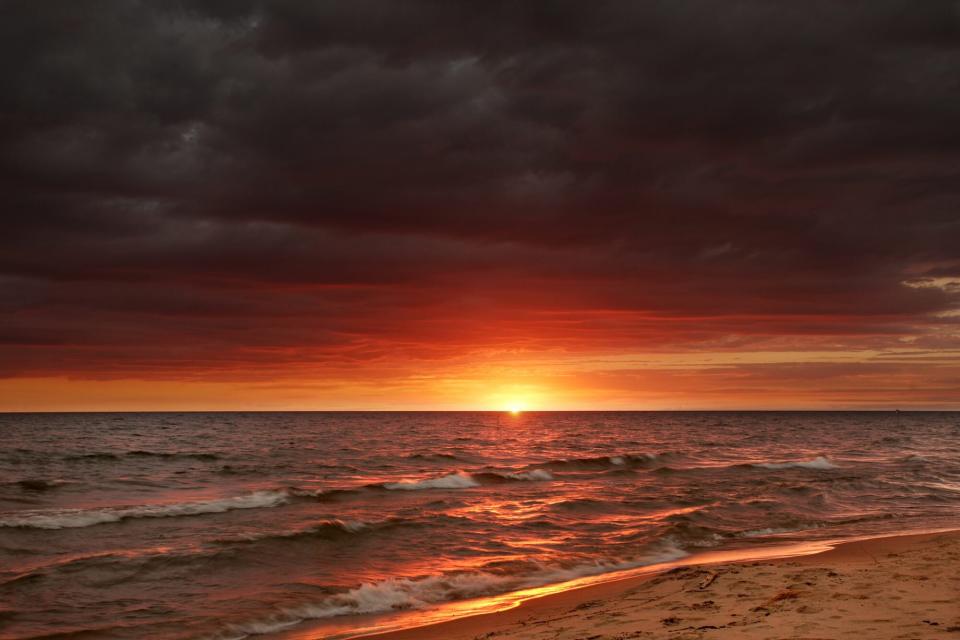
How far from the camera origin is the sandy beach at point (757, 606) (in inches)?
332

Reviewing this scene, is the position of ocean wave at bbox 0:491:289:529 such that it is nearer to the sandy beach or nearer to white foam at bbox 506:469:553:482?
white foam at bbox 506:469:553:482

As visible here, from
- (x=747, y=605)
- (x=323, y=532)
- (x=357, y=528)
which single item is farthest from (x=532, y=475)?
(x=747, y=605)

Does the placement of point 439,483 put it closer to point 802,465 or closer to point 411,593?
point 411,593

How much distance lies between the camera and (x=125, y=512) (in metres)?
23.9

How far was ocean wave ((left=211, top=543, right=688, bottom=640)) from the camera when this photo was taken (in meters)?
12.4

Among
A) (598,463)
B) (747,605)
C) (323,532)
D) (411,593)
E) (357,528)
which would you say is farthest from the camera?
(598,463)

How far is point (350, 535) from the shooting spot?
20016mm

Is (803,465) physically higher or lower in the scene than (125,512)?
lower

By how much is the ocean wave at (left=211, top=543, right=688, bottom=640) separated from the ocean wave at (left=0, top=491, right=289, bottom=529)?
41.4 feet

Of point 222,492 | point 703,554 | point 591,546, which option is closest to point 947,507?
point 703,554

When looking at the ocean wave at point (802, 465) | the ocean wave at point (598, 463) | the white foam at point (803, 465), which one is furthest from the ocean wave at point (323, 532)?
the white foam at point (803, 465)

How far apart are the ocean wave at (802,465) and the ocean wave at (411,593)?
27.8 meters

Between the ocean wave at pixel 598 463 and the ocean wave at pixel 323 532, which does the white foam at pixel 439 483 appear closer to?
the ocean wave at pixel 598 463

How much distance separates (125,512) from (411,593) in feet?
47.3
